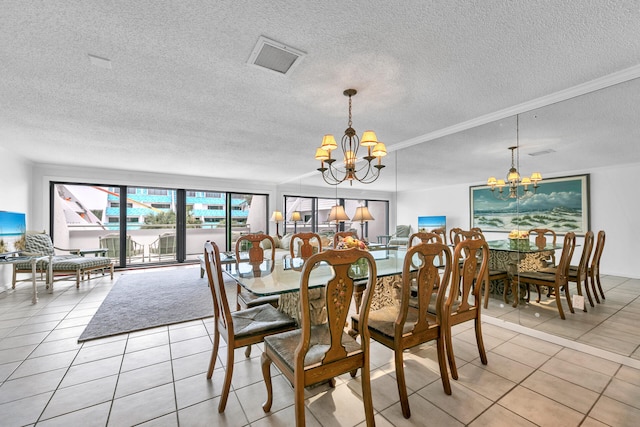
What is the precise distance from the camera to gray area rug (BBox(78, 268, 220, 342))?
2959mm

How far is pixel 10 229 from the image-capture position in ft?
14.7

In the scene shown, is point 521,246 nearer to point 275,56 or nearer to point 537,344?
point 537,344

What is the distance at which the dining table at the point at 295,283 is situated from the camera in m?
1.80

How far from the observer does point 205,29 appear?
167 cm

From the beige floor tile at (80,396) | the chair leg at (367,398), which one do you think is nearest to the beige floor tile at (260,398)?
the chair leg at (367,398)

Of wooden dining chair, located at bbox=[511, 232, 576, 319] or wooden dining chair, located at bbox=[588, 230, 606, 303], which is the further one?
wooden dining chair, located at bbox=[511, 232, 576, 319]

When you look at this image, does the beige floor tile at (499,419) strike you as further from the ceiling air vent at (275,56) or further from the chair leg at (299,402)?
the ceiling air vent at (275,56)

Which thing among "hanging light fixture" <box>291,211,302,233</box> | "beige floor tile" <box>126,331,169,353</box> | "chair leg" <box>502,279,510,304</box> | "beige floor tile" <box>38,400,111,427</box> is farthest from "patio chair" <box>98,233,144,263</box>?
"chair leg" <box>502,279,510,304</box>

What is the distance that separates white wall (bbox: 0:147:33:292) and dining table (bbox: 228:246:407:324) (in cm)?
481

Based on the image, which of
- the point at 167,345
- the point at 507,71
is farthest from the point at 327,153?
the point at 167,345

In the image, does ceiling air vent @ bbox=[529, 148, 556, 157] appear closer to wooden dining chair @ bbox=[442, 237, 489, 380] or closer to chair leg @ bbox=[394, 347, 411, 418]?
wooden dining chair @ bbox=[442, 237, 489, 380]

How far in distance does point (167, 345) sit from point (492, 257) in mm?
3624

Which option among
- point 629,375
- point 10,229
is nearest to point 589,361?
point 629,375

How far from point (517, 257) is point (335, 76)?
2.76 metres
